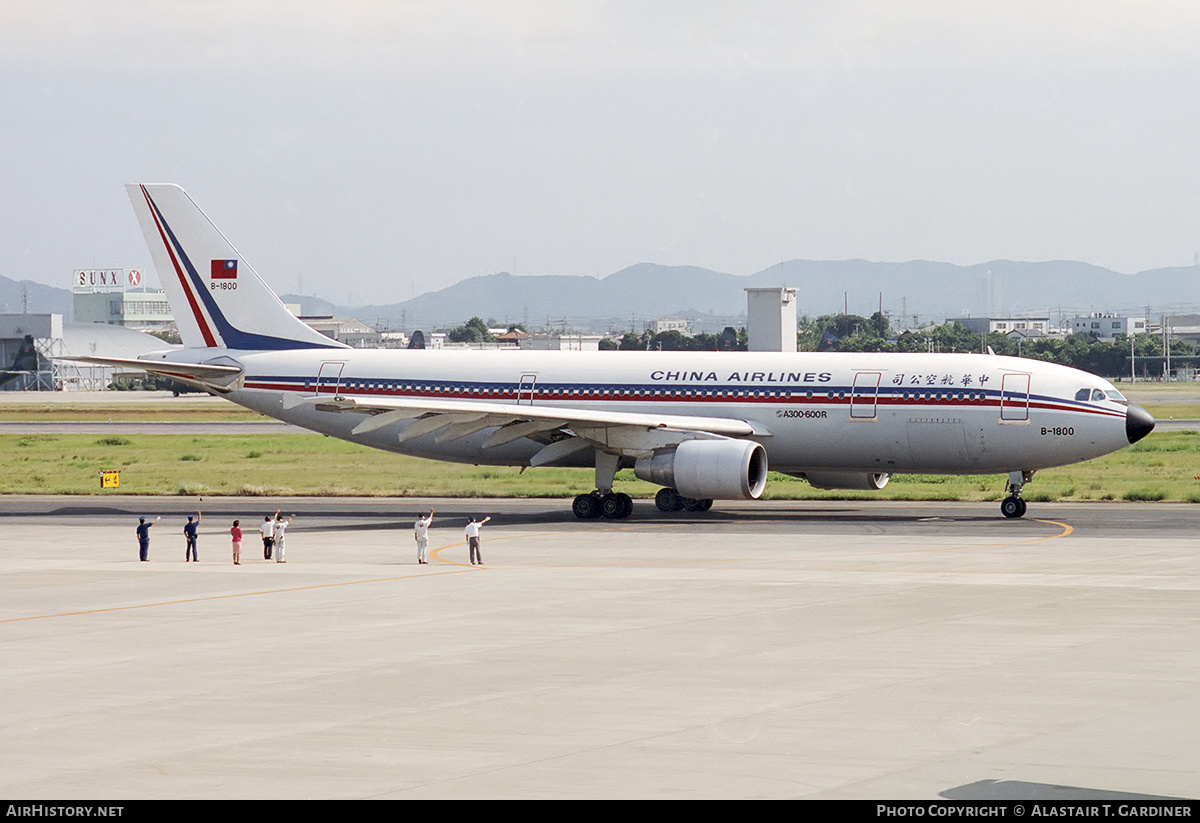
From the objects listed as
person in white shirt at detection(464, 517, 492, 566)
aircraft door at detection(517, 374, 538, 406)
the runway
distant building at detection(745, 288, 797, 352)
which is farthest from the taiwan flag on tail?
distant building at detection(745, 288, 797, 352)

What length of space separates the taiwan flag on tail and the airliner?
348mm

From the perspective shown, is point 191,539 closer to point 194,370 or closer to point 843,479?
point 194,370

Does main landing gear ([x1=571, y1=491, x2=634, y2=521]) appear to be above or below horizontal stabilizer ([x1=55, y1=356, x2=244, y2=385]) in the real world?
below

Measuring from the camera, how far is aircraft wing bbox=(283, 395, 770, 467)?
4622 centimetres

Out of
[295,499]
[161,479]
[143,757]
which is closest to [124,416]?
[161,479]

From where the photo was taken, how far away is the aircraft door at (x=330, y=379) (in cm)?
5166

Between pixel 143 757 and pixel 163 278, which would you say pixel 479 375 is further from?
pixel 143 757

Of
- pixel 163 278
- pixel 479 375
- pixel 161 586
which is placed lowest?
pixel 161 586

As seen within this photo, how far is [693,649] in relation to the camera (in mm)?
24344

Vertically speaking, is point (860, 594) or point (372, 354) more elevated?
point (372, 354)

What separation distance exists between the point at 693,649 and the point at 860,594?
7.42m

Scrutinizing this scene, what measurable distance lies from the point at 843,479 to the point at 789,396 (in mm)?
4566

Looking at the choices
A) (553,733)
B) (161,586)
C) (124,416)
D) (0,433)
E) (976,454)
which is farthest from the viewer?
(124,416)

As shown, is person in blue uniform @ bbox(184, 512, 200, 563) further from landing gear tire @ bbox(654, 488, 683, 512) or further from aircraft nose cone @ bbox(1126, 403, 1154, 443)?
aircraft nose cone @ bbox(1126, 403, 1154, 443)
